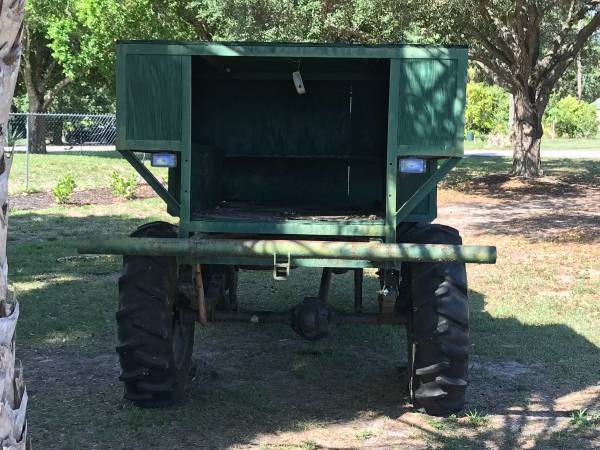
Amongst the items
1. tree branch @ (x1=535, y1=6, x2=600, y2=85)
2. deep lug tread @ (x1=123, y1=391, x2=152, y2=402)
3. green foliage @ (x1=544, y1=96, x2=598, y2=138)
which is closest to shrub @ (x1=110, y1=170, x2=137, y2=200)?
tree branch @ (x1=535, y1=6, x2=600, y2=85)

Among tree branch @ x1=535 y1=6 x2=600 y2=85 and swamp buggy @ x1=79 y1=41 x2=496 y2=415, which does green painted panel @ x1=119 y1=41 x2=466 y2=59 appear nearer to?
swamp buggy @ x1=79 y1=41 x2=496 y2=415

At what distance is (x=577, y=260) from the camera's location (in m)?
10.8

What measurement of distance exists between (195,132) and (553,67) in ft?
54.7

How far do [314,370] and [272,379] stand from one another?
0.38 meters

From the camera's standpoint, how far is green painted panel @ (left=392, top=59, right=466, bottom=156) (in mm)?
4609

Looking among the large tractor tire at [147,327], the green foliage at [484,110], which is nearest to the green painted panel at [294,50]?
the large tractor tire at [147,327]

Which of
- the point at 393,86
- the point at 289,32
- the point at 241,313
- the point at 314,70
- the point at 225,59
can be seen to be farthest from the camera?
the point at 289,32

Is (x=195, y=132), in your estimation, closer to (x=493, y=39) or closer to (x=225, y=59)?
(x=225, y=59)

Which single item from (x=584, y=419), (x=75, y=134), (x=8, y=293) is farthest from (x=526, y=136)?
(x=75, y=134)

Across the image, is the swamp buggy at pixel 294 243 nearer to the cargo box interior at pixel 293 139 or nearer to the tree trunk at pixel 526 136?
the cargo box interior at pixel 293 139

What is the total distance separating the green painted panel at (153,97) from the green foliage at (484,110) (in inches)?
1985

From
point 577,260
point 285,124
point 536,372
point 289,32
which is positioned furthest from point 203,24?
point 536,372

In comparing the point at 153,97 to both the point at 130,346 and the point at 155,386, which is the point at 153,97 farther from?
the point at 155,386

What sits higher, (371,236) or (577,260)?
(371,236)
